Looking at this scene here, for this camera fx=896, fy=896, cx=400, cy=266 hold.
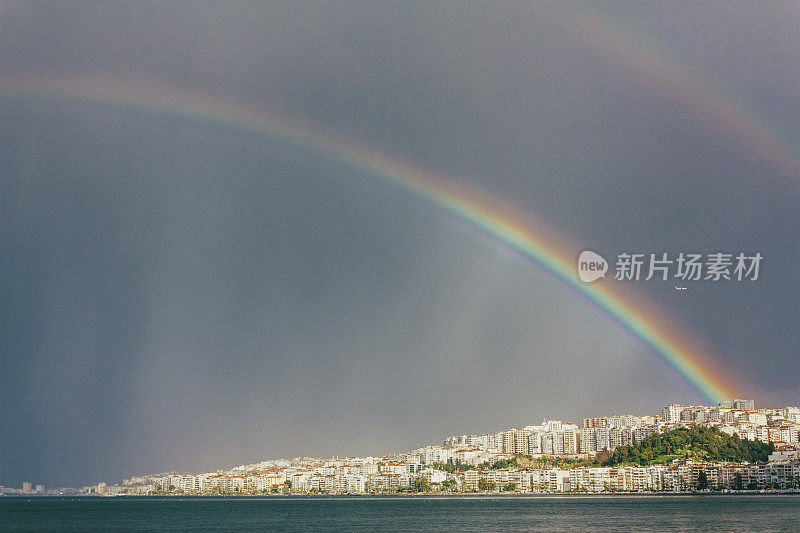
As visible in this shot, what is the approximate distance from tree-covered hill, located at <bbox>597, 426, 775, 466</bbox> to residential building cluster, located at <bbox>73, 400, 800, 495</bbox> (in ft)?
4.95

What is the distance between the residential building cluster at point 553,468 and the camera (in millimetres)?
83938

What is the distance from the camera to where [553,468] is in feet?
339

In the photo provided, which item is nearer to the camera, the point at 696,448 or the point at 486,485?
the point at 696,448

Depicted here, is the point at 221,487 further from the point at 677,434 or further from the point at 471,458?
the point at 677,434

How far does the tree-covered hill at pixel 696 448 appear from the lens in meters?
86.6

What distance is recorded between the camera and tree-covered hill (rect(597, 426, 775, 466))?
86.6 m

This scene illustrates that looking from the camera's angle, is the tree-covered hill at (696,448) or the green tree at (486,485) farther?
the green tree at (486,485)

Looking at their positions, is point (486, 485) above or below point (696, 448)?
below

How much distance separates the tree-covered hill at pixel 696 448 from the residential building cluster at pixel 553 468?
151 centimetres

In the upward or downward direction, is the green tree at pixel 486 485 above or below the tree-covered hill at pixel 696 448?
below

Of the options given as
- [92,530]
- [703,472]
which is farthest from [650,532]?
[703,472]

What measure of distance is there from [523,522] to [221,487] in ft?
319

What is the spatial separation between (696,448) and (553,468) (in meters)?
19.2

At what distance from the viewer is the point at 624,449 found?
9650cm
